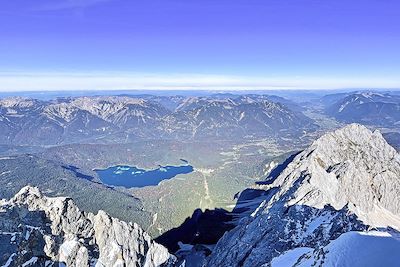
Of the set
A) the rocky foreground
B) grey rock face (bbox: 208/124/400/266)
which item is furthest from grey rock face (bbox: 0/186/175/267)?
grey rock face (bbox: 208/124/400/266)

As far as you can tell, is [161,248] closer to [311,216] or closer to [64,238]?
[64,238]

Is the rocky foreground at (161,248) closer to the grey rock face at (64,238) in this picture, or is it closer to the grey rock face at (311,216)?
the grey rock face at (64,238)

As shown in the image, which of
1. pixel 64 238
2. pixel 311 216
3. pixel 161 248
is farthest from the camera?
pixel 161 248

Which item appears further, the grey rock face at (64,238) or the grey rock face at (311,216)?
the grey rock face at (64,238)

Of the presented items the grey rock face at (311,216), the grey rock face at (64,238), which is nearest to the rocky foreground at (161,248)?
the grey rock face at (64,238)

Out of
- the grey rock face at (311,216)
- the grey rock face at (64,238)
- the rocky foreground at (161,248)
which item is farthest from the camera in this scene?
the grey rock face at (64,238)

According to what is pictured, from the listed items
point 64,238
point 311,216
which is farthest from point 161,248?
point 311,216

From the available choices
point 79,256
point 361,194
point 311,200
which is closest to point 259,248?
point 311,200

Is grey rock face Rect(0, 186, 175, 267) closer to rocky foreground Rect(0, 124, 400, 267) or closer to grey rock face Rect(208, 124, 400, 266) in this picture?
rocky foreground Rect(0, 124, 400, 267)

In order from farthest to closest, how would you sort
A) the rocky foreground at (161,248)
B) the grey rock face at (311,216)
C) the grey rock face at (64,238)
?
the grey rock face at (64,238), the grey rock face at (311,216), the rocky foreground at (161,248)
